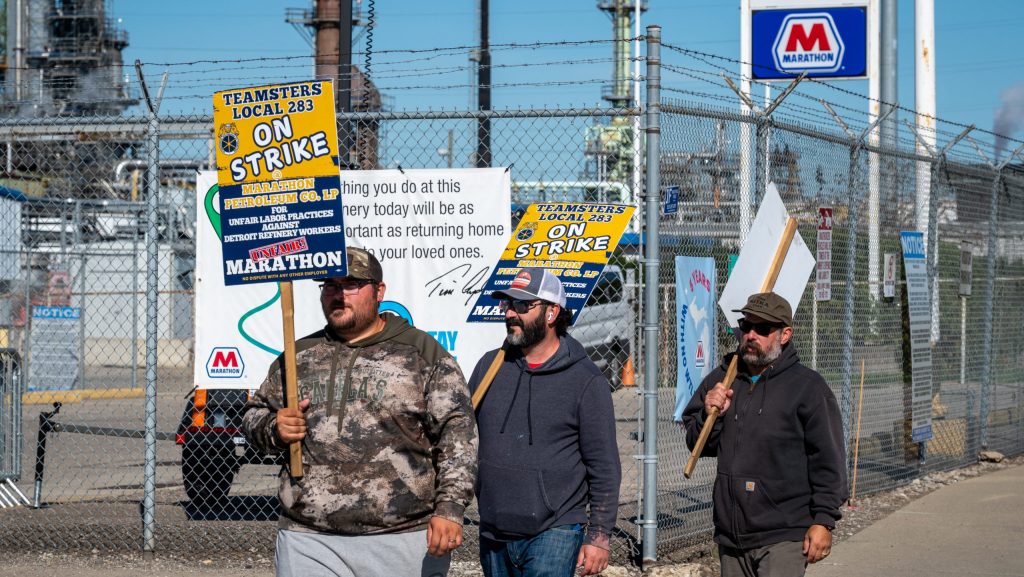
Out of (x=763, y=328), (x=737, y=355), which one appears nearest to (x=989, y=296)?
(x=737, y=355)

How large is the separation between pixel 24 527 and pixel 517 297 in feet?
17.4

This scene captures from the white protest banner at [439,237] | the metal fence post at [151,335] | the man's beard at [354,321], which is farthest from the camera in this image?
the metal fence post at [151,335]

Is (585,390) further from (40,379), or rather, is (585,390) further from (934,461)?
(40,379)

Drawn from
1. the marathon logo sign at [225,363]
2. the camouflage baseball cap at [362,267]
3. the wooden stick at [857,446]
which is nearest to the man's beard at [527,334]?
the camouflage baseball cap at [362,267]

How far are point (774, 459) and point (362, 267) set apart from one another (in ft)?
6.05

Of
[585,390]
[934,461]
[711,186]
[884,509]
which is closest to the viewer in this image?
[585,390]

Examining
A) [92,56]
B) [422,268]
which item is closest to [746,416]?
[422,268]

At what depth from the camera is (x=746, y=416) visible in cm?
524

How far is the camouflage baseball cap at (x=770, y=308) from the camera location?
5.21 meters

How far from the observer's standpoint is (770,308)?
5.24 m

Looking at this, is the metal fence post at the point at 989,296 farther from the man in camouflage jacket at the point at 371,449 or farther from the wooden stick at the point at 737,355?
the man in camouflage jacket at the point at 371,449

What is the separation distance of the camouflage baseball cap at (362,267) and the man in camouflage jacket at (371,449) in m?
0.11

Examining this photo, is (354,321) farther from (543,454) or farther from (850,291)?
(850,291)

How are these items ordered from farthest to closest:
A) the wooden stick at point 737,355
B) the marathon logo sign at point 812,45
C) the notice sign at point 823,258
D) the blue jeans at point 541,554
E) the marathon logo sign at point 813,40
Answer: the marathon logo sign at point 812,45 → the marathon logo sign at point 813,40 → the notice sign at point 823,258 → the wooden stick at point 737,355 → the blue jeans at point 541,554
